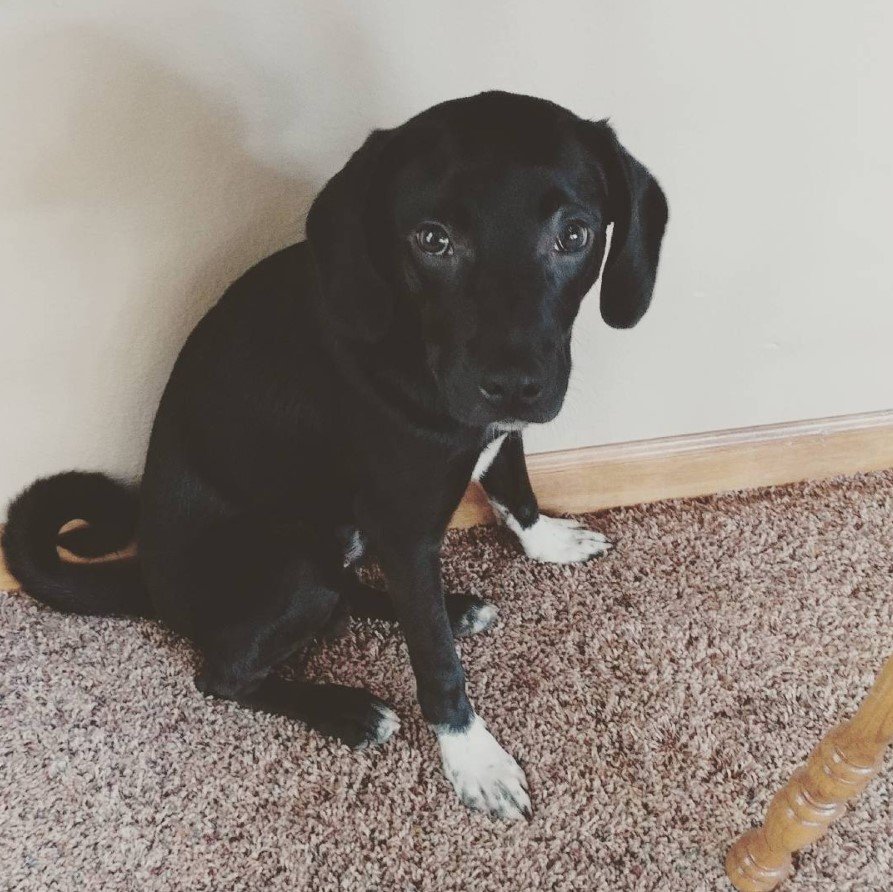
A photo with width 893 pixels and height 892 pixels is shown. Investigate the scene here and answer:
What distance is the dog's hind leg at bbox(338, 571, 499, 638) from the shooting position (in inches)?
60.2

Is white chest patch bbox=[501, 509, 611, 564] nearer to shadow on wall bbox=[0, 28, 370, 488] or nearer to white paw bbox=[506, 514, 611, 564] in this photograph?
white paw bbox=[506, 514, 611, 564]

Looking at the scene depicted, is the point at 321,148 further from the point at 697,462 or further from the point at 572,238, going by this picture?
the point at 697,462

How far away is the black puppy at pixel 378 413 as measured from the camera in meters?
0.95

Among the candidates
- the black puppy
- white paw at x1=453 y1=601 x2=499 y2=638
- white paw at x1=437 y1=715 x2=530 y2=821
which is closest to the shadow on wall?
the black puppy

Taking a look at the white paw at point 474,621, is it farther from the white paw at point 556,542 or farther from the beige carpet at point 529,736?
the white paw at point 556,542

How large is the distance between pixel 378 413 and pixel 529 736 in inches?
24.6

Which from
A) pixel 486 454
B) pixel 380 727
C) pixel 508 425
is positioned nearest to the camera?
pixel 508 425

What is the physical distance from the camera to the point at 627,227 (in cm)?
106

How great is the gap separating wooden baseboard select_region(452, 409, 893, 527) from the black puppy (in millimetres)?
144

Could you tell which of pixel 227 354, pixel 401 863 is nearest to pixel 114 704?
pixel 401 863

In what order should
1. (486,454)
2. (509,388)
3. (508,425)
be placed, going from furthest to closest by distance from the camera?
(486,454)
(508,425)
(509,388)

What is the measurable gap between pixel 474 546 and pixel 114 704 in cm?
72

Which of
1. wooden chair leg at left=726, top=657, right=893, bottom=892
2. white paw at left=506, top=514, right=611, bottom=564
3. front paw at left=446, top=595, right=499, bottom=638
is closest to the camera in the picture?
wooden chair leg at left=726, top=657, right=893, bottom=892

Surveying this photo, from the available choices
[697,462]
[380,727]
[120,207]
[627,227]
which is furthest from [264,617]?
[697,462]
